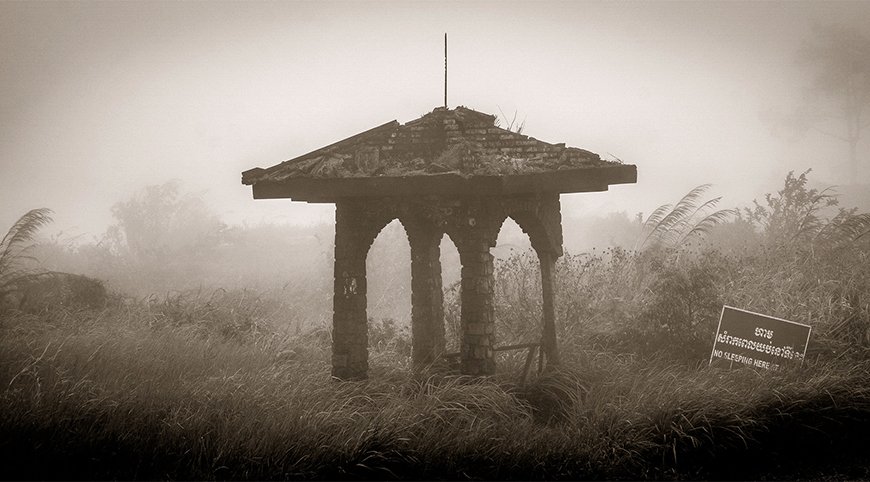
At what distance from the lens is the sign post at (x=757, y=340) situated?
830 centimetres

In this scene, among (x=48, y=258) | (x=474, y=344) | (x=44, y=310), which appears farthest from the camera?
(x=48, y=258)

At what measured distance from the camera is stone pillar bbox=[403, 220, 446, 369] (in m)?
9.57

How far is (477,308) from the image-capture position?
7715 millimetres

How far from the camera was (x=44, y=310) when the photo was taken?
38.0 feet

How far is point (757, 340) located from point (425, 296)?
5.18 meters

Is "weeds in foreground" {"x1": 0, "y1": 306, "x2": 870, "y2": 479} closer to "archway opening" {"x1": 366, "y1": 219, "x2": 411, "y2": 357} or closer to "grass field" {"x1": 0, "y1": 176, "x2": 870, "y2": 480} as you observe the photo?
"grass field" {"x1": 0, "y1": 176, "x2": 870, "y2": 480}

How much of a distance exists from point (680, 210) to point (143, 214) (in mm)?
21300

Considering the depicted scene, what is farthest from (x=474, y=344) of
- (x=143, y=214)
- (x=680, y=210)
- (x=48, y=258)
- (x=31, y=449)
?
(x=143, y=214)

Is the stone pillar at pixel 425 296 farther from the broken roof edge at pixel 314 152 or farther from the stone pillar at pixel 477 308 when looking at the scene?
the broken roof edge at pixel 314 152

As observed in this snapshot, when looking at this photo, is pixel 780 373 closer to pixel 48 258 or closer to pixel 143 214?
pixel 48 258

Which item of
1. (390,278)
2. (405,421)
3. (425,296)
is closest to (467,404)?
(405,421)

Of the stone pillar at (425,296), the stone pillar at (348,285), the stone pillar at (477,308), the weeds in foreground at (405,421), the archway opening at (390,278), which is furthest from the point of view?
the archway opening at (390,278)

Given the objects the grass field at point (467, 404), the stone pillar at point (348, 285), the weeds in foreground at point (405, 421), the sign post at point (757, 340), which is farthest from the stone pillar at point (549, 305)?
the stone pillar at point (348, 285)

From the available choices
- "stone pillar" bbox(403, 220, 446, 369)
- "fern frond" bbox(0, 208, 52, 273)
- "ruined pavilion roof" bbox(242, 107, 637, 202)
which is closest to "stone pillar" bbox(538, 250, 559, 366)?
"ruined pavilion roof" bbox(242, 107, 637, 202)
